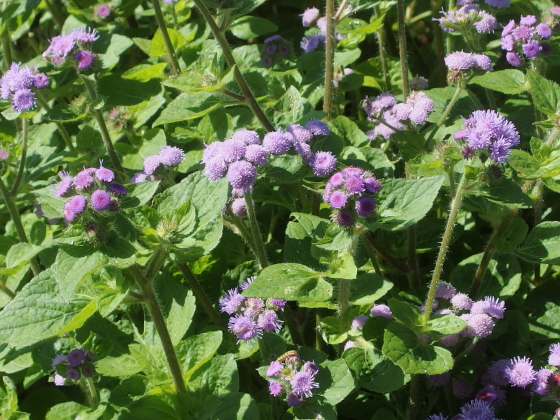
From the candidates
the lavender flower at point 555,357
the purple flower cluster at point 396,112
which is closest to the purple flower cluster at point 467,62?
the purple flower cluster at point 396,112

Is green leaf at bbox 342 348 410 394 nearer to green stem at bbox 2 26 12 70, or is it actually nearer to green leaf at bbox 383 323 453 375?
green leaf at bbox 383 323 453 375

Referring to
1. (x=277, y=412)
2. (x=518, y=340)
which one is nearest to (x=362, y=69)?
(x=518, y=340)

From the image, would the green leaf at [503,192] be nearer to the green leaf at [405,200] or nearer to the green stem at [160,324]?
the green leaf at [405,200]


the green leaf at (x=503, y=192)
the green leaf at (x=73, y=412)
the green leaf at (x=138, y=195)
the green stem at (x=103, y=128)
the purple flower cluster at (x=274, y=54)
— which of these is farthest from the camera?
the purple flower cluster at (x=274, y=54)

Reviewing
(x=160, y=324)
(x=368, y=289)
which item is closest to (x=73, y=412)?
(x=160, y=324)

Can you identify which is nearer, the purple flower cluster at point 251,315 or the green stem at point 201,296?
the purple flower cluster at point 251,315

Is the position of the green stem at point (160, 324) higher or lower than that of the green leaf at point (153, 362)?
higher

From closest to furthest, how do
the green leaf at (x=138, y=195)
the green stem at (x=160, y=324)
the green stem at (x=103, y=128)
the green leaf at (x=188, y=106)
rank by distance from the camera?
the green leaf at (x=138, y=195)
the green stem at (x=160, y=324)
the green leaf at (x=188, y=106)
the green stem at (x=103, y=128)
